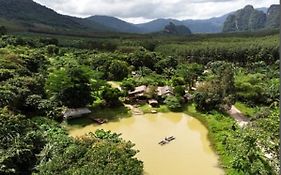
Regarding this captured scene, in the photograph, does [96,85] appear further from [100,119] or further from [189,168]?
[189,168]

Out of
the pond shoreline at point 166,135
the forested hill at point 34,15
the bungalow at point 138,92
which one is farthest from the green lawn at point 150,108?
the forested hill at point 34,15

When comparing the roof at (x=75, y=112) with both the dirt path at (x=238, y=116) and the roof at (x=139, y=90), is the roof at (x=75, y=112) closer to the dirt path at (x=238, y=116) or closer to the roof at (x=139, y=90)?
the roof at (x=139, y=90)

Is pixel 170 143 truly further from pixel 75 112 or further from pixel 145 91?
pixel 145 91

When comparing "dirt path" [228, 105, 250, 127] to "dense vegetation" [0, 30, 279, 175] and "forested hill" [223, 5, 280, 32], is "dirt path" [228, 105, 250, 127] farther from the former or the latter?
"forested hill" [223, 5, 280, 32]

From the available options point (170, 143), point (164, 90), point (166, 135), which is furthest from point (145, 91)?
point (170, 143)

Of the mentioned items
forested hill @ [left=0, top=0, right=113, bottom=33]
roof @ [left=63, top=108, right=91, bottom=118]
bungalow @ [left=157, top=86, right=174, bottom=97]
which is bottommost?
forested hill @ [left=0, top=0, right=113, bottom=33]

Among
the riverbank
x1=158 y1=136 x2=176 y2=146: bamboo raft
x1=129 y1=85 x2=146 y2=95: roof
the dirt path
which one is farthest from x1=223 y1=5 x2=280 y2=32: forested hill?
x1=158 y1=136 x2=176 y2=146: bamboo raft
